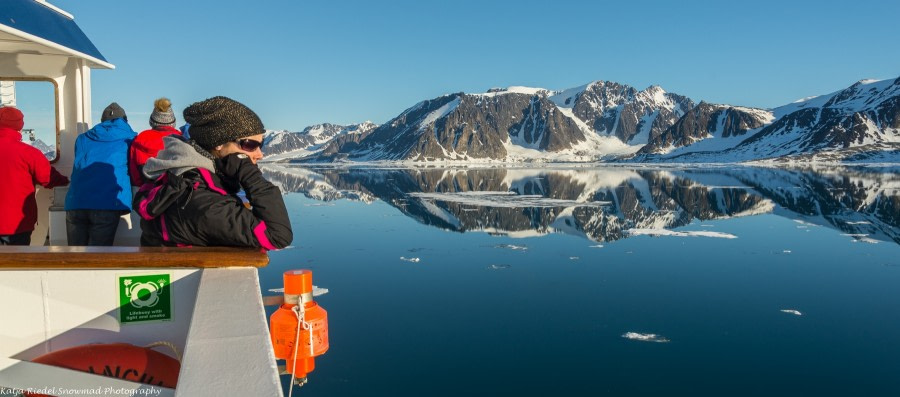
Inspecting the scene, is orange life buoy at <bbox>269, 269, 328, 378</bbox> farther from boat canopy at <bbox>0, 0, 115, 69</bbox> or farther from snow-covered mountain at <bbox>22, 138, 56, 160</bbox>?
snow-covered mountain at <bbox>22, 138, 56, 160</bbox>

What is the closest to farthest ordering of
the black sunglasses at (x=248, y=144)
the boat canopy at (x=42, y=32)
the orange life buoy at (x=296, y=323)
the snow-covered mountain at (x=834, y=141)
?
the orange life buoy at (x=296, y=323)
the black sunglasses at (x=248, y=144)
the boat canopy at (x=42, y=32)
the snow-covered mountain at (x=834, y=141)

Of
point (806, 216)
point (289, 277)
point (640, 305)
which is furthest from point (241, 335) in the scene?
point (806, 216)

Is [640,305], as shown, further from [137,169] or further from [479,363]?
[137,169]

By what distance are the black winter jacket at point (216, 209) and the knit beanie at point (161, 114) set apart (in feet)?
7.79

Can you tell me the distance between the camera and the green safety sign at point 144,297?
369cm

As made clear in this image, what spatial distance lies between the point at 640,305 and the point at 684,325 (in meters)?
1.30

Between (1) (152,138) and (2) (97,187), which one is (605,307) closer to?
(1) (152,138)

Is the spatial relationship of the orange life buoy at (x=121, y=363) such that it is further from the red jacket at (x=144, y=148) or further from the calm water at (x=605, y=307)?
the calm water at (x=605, y=307)

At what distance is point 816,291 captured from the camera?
11.9m

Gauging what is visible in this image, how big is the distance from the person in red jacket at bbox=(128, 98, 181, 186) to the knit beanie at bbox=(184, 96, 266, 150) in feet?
7.03

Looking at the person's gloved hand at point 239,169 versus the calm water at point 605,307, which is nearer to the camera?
the person's gloved hand at point 239,169

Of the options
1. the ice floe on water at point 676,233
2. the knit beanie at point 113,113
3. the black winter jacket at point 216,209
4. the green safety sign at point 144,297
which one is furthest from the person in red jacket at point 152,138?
the ice floe on water at point 676,233

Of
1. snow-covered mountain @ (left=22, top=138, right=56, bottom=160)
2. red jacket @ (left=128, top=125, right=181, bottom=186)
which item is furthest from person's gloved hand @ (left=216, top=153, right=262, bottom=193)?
snow-covered mountain @ (left=22, top=138, right=56, bottom=160)

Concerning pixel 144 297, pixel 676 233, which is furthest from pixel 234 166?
pixel 676 233
